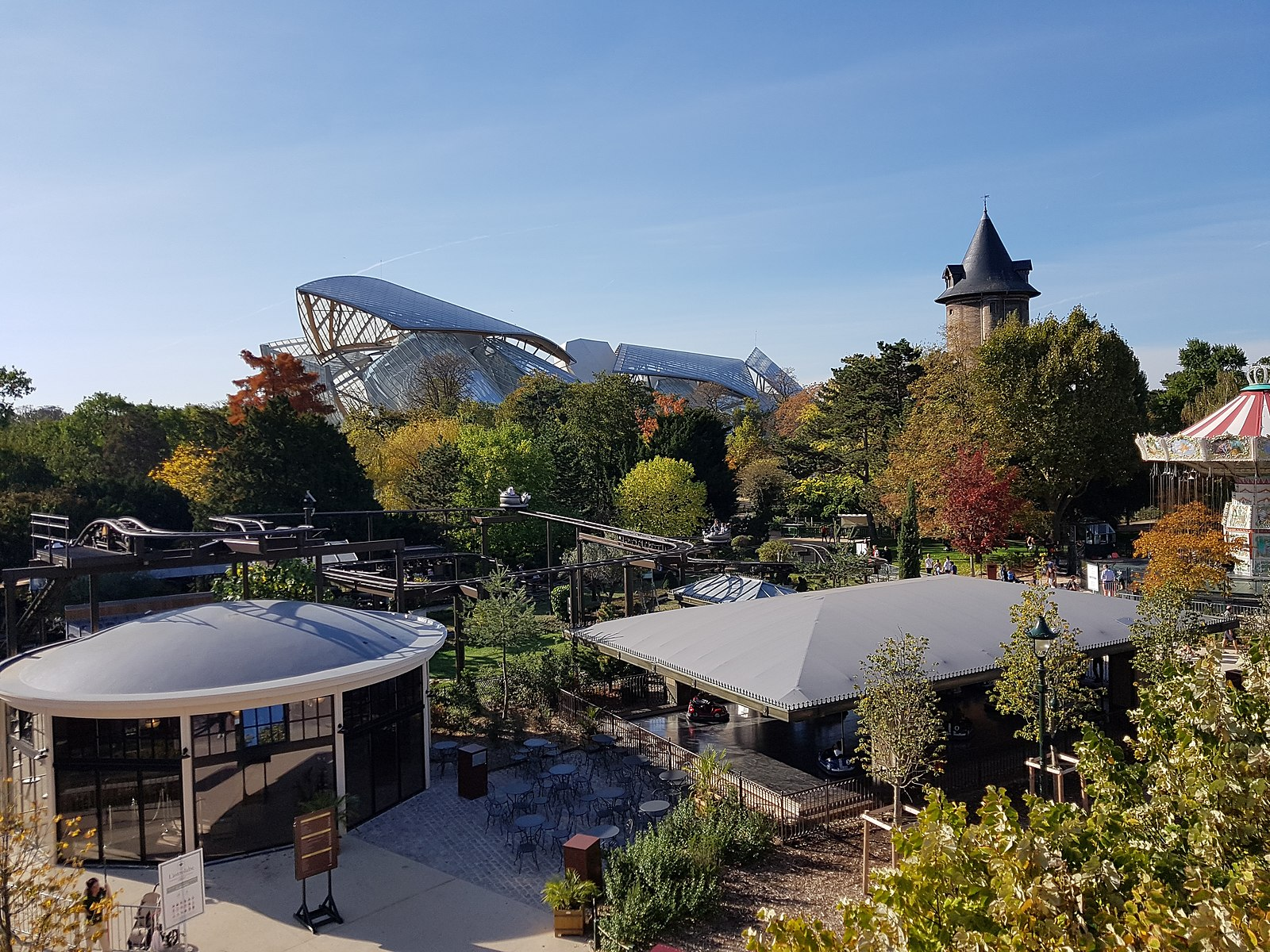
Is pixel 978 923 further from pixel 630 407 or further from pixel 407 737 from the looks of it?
pixel 630 407

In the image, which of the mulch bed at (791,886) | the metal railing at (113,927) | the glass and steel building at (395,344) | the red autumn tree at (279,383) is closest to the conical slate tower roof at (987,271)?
the glass and steel building at (395,344)

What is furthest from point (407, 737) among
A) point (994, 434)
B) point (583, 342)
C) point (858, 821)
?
point (583, 342)

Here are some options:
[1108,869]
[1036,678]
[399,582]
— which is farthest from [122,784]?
[1036,678]

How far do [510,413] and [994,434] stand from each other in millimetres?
31809

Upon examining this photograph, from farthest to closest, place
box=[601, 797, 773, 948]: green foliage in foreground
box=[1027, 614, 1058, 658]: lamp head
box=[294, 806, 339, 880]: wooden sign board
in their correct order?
box=[1027, 614, 1058, 658]: lamp head < box=[294, 806, 339, 880]: wooden sign board < box=[601, 797, 773, 948]: green foliage in foreground

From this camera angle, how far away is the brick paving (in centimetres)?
1319

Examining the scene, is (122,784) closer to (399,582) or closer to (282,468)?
(399,582)

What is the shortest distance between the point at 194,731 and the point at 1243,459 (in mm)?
31632

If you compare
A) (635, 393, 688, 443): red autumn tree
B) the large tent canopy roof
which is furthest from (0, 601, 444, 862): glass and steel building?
(635, 393, 688, 443): red autumn tree

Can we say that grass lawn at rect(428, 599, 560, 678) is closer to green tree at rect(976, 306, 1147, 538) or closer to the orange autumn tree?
the orange autumn tree

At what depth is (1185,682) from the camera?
23.6 ft

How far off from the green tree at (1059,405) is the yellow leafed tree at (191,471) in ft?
116

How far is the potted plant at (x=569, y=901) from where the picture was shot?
37.8ft

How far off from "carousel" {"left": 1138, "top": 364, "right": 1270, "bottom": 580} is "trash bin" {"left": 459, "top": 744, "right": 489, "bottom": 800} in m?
25.5
